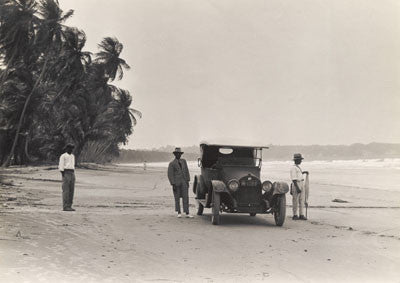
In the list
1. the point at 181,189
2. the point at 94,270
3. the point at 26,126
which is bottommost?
the point at 94,270

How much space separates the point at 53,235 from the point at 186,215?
4.14 meters

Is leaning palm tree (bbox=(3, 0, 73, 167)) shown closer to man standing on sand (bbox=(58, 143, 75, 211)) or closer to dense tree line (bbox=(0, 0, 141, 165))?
dense tree line (bbox=(0, 0, 141, 165))

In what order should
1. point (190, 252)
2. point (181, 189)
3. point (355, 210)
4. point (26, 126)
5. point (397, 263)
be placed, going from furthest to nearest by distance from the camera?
point (26, 126), point (355, 210), point (181, 189), point (190, 252), point (397, 263)

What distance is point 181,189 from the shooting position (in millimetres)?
11898

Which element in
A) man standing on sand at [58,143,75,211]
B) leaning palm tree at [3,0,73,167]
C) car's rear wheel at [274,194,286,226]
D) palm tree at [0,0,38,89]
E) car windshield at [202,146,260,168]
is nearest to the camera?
car's rear wheel at [274,194,286,226]

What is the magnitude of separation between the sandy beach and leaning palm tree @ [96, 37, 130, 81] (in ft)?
125

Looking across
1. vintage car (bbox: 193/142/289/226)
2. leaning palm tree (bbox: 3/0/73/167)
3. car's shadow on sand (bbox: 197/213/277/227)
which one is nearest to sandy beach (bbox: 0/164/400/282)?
car's shadow on sand (bbox: 197/213/277/227)

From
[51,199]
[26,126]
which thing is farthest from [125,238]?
[26,126]

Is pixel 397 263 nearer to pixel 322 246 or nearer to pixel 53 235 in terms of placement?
pixel 322 246

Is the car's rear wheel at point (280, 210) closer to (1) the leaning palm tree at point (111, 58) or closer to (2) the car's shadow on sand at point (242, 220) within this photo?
(2) the car's shadow on sand at point (242, 220)

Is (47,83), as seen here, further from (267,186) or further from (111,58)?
(267,186)

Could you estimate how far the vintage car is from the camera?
10.6 m

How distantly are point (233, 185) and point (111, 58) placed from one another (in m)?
41.7

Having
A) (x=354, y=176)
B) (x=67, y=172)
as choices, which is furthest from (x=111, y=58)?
(x=67, y=172)
